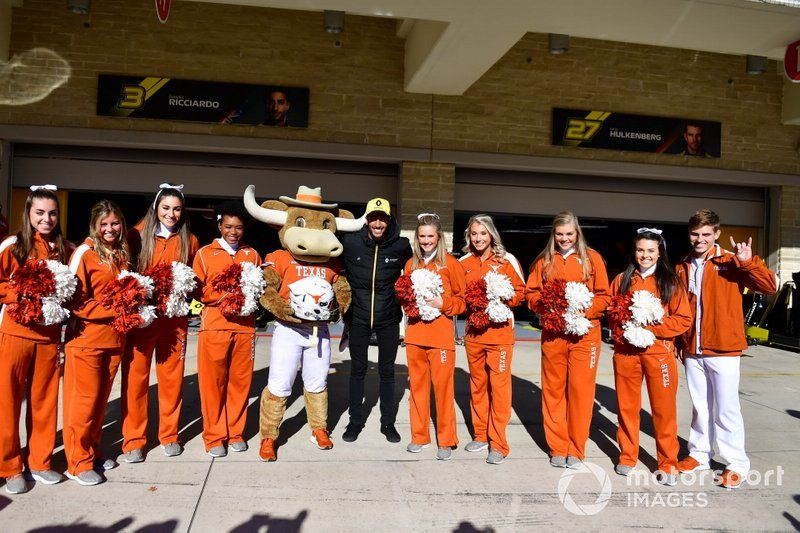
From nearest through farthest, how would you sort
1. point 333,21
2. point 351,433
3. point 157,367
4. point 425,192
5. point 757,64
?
1. point 157,367
2. point 351,433
3. point 333,21
4. point 425,192
5. point 757,64

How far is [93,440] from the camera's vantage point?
408 centimetres

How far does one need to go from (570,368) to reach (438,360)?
104 cm

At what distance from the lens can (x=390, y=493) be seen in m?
3.89

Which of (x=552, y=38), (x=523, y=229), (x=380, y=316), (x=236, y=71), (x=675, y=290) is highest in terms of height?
(x=552, y=38)

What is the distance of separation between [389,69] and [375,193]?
2.35m

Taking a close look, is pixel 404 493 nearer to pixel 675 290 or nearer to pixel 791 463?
pixel 675 290

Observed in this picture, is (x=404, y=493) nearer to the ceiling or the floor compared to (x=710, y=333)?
nearer to the floor

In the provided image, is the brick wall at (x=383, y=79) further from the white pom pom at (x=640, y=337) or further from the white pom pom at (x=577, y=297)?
the white pom pom at (x=640, y=337)

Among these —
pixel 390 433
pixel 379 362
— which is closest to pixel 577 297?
pixel 379 362

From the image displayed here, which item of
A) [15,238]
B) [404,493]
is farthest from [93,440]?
[404,493]

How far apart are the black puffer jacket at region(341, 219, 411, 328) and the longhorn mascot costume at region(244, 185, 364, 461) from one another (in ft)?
0.42

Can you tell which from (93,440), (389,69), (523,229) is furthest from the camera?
(523,229)

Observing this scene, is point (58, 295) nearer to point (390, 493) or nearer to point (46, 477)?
point (46, 477)

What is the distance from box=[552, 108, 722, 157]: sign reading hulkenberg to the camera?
11.2 metres
